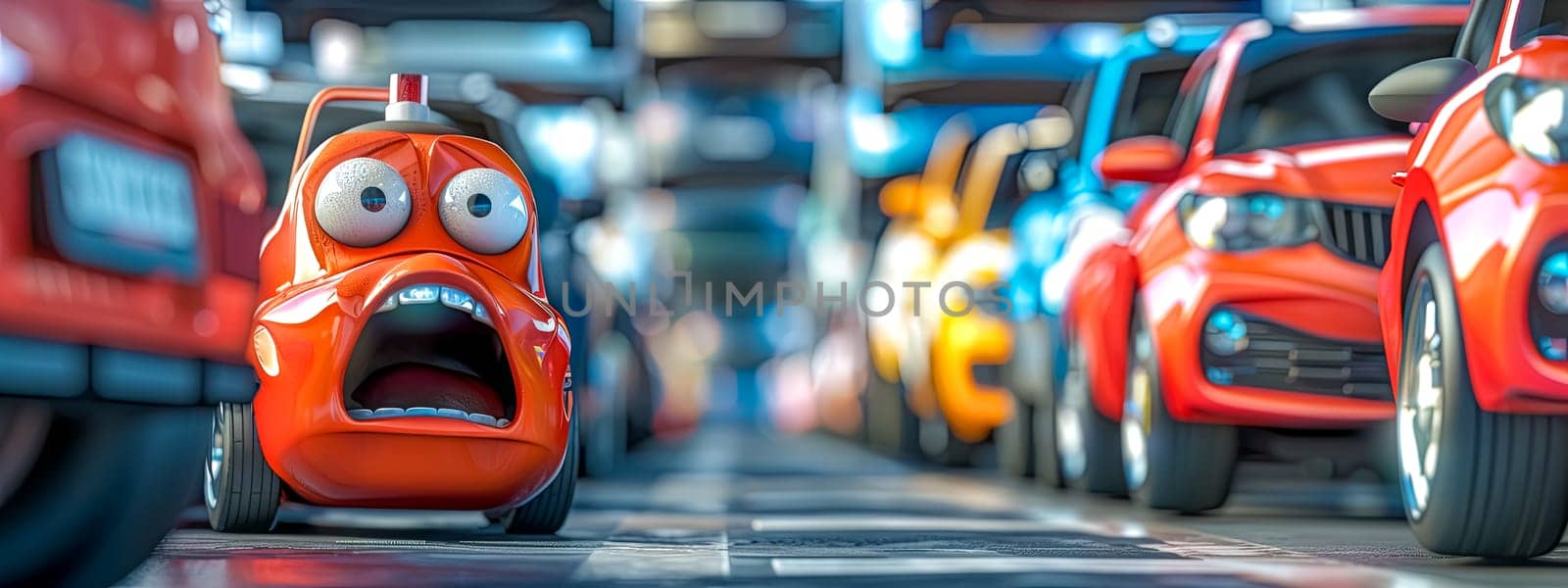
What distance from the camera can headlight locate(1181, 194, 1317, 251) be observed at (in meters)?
6.49

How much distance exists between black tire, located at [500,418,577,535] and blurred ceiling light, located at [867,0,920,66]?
14.5m

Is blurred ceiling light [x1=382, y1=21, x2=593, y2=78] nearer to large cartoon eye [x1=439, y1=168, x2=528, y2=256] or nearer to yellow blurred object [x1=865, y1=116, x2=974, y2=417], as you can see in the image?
yellow blurred object [x1=865, y1=116, x2=974, y2=417]

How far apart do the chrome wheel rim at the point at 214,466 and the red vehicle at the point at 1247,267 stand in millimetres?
2869

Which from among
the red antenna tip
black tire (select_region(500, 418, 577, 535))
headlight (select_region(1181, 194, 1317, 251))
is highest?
the red antenna tip

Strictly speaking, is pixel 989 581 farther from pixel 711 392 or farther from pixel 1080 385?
pixel 711 392

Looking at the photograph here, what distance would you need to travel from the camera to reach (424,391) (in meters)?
5.26

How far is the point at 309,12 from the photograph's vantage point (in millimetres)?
17766

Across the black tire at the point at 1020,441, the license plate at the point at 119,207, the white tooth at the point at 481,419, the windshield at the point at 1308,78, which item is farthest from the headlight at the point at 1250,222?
the license plate at the point at 119,207

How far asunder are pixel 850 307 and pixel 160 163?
16.6 m

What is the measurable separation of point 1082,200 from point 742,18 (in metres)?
20.3

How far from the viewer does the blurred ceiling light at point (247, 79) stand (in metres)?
7.00

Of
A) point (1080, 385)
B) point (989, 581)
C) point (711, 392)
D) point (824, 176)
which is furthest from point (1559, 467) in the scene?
point (711, 392)

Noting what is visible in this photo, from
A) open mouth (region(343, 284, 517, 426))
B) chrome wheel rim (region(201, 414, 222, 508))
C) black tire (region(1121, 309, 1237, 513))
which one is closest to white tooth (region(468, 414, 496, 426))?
open mouth (region(343, 284, 517, 426))

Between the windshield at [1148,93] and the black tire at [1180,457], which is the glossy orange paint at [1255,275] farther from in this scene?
the windshield at [1148,93]
